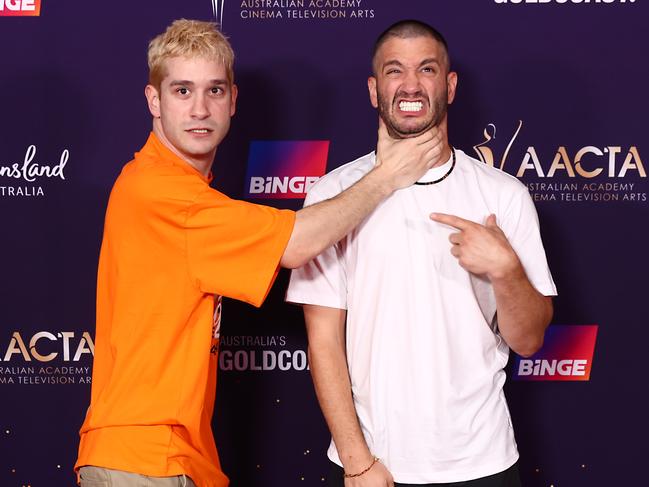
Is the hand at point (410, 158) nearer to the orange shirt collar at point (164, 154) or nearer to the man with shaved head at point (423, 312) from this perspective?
the man with shaved head at point (423, 312)

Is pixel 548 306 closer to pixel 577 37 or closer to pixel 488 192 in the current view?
pixel 488 192

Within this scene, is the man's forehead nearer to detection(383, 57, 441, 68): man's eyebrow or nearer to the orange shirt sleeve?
detection(383, 57, 441, 68): man's eyebrow

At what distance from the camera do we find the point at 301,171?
9.16 feet

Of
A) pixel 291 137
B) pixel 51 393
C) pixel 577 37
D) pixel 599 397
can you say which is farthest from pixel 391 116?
pixel 51 393

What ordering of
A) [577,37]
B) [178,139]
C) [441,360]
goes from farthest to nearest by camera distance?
1. [577,37]
2. [178,139]
3. [441,360]

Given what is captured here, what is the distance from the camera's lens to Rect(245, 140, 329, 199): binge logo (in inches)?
110

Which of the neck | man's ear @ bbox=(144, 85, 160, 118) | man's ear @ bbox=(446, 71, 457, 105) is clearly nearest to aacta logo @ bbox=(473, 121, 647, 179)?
man's ear @ bbox=(446, 71, 457, 105)

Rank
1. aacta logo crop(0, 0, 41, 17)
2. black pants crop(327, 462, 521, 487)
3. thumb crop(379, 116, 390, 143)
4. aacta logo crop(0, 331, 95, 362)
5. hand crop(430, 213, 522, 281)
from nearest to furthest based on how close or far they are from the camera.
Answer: hand crop(430, 213, 522, 281) < black pants crop(327, 462, 521, 487) < thumb crop(379, 116, 390, 143) < aacta logo crop(0, 0, 41, 17) < aacta logo crop(0, 331, 95, 362)

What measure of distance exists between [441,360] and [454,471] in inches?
10.2

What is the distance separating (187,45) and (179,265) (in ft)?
1.80

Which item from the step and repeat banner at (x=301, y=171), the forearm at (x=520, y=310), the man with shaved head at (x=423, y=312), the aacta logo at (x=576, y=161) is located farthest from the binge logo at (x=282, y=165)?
the forearm at (x=520, y=310)

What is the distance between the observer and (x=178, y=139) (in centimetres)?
209

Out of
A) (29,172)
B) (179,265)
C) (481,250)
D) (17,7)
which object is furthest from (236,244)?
(17,7)

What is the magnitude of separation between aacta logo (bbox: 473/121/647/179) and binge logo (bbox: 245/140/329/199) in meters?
0.53
